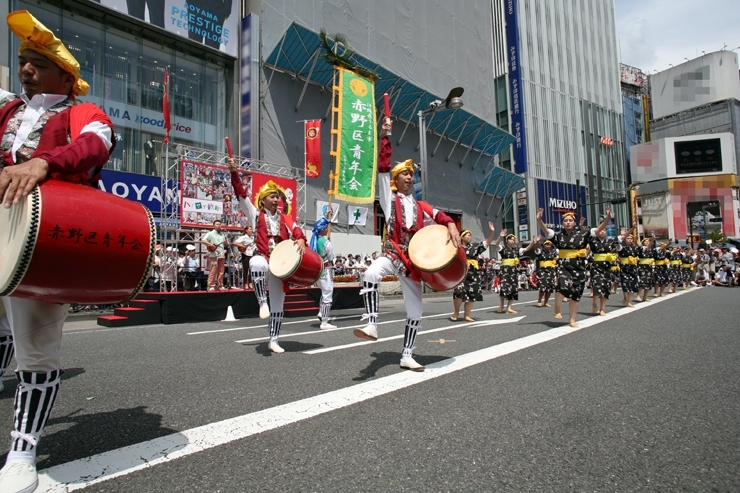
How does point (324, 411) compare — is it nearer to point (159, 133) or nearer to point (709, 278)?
point (159, 133)

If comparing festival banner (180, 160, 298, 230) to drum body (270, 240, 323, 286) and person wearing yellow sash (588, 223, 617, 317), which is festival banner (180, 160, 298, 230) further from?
drum body (270, 240, 323, 286)

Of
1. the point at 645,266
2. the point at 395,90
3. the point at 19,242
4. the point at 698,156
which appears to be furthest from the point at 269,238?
the point at 698,156

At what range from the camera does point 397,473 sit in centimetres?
211

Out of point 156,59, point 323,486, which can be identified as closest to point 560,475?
point 323,486

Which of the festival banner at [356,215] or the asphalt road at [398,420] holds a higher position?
the festival banner at [356,215]

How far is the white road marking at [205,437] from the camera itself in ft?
6.89

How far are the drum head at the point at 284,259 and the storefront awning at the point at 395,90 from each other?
16.8 meters

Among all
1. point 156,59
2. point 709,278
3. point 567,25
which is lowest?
point 709,278

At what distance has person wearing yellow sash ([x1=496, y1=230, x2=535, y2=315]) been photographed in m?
10.7

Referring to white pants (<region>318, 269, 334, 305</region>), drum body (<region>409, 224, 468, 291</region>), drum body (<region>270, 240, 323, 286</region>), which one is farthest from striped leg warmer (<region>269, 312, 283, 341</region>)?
white pants (<region>318, 269, 334, 305</region>)

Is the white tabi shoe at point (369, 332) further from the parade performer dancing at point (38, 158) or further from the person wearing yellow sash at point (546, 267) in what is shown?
the person wearing yellow sash at point (546, 267)

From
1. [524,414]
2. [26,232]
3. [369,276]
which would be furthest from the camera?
[369,276]

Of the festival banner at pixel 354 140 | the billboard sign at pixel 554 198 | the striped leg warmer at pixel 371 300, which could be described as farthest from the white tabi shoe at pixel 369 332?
the billboard sign at pixel 554 198

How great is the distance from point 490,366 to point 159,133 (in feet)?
56.0
